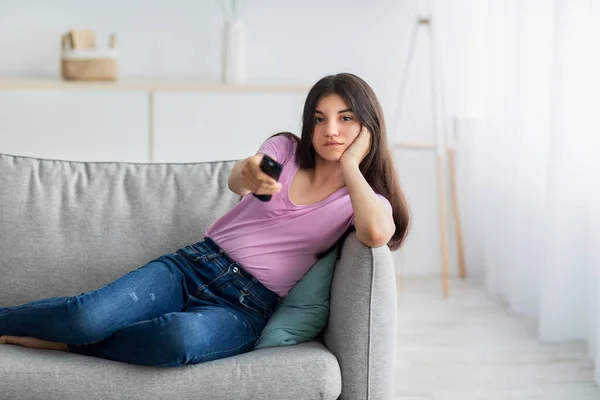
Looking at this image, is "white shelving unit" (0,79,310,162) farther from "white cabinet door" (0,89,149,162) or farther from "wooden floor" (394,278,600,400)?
"wooden floor" (394,278,600,400)

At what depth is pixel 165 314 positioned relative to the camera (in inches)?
77.2

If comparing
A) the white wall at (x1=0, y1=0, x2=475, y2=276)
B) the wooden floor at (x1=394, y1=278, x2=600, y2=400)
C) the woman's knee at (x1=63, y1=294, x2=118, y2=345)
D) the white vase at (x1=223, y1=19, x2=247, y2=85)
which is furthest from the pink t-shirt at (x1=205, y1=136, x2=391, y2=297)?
the white wall at (x1=0, y1=0, x2=475, y2=276)

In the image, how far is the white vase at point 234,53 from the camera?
3.94m

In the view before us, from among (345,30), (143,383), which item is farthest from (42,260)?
(345,30)

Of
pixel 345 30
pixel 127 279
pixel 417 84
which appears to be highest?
pixel 345 30

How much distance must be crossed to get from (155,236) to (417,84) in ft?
7.59

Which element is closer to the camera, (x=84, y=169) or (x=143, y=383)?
(x=143, y=383)

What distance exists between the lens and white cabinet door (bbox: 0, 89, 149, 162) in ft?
12.2

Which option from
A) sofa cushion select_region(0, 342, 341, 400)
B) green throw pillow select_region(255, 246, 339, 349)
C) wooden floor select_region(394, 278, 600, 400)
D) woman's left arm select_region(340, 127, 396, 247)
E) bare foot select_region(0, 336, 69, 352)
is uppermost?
woman's left arm select_region(340, 127, 396, 247)

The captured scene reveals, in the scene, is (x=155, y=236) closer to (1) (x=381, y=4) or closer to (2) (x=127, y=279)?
(2) (x=127, y=279)

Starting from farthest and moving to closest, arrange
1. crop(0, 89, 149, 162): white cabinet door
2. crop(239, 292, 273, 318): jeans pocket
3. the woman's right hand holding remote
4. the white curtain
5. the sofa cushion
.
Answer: crop(0, 89, 149, 162): white cabinet door
the white curtain
crop(239, 292, 273, 318): jeans pocket
the woman's right hand holding remote
the sofa cushion

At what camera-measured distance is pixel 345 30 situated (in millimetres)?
4234

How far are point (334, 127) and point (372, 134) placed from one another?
0.11 m

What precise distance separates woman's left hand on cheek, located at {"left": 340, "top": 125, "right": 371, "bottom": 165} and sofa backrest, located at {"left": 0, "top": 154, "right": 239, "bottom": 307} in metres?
0.40
